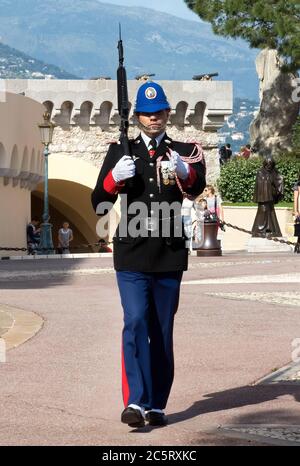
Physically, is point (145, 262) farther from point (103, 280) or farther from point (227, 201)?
point (227, 201)

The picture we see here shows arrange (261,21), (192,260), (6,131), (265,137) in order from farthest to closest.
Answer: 1. (265,137)
2. (261,21)
3. (6,131)
4. (192,260)

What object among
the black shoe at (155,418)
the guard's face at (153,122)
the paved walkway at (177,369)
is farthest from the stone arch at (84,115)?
the black shoe at (155,418)

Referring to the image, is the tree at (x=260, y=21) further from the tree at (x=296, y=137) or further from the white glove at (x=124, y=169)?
the white glove at (x=124, y=169)

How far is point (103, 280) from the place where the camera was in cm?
2155

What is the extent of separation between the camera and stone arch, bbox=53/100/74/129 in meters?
51.3

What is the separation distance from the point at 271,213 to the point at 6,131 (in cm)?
631

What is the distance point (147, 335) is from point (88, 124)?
43.8m

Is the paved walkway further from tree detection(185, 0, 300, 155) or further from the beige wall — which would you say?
tree detection(185, 0, 300, 155)

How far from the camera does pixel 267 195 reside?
3434cm

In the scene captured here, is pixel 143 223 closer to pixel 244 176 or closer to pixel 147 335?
pixel 147 335

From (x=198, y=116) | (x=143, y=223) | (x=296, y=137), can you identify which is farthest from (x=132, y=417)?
(x=198, y=116)

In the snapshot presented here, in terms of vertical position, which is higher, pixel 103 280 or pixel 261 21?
pixel 261 21

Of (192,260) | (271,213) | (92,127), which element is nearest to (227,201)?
(92,127)

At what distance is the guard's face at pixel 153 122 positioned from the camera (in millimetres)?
8461
